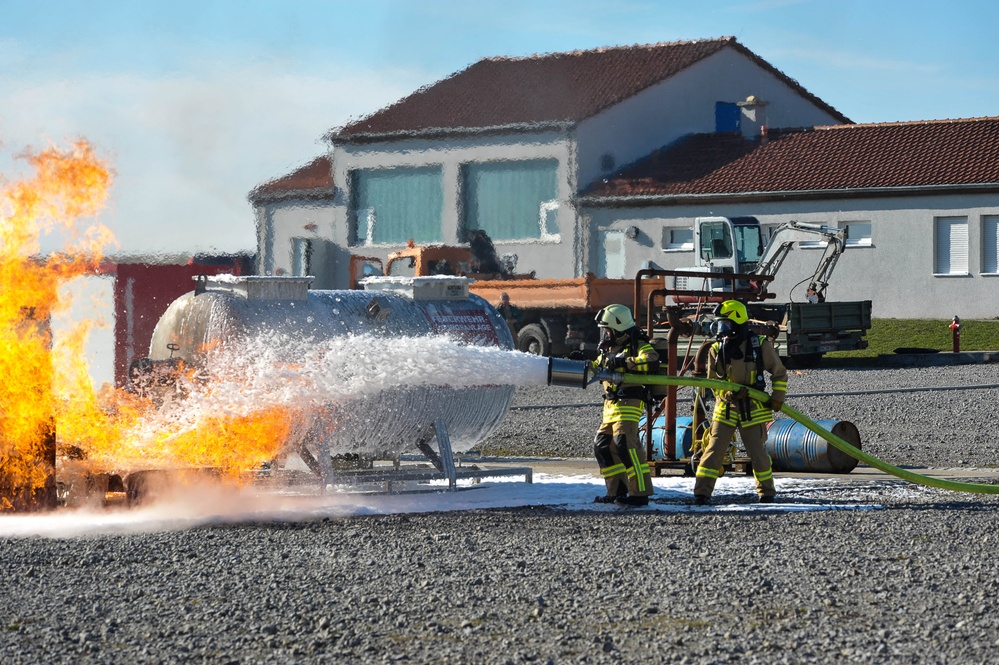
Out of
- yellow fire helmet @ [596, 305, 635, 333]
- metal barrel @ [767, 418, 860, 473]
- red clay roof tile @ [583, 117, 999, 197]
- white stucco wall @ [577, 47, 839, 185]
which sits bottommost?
metal barrel @ [767, 418, 860, 473]

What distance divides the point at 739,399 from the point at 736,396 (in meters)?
0.03

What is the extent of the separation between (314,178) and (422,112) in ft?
11.3

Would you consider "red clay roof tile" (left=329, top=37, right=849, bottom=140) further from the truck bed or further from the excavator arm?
the excavator arm

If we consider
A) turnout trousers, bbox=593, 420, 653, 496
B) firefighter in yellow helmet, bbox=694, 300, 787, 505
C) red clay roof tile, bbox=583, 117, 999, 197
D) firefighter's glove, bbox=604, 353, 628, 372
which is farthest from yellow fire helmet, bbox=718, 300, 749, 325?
red clay roof tile, bbox=583, 117, 999, 197

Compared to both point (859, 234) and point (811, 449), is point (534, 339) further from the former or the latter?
point (811, 449)

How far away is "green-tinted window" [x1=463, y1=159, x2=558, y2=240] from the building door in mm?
1354

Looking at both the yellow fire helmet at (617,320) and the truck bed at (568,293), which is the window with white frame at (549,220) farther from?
the yellow fire helmet at (617,320)

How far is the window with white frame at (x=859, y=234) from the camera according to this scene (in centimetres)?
3566

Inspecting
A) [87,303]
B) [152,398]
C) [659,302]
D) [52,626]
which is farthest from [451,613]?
[659,302]

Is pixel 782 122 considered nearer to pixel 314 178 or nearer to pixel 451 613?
pixel 314 178

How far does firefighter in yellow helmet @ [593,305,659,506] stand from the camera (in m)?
11.9

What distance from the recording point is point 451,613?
7691 millimetres

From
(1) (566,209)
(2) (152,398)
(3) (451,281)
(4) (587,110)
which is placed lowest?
(2) (152,398)

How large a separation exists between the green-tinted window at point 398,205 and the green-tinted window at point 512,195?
86cm
